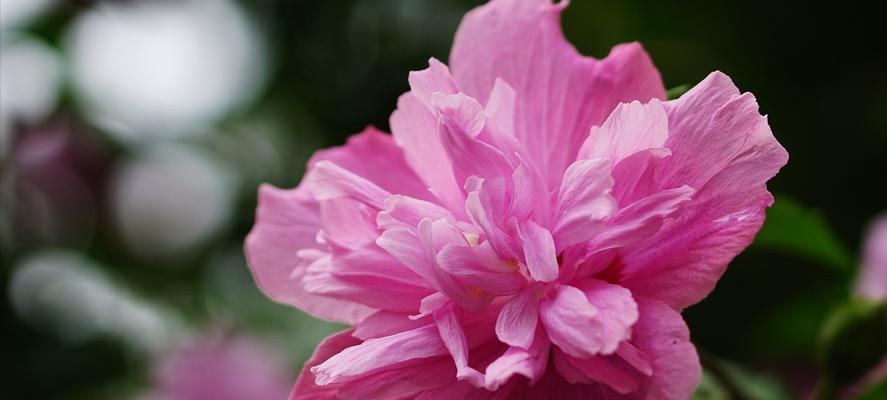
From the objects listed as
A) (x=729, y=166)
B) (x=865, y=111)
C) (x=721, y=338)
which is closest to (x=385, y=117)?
(x=721, y=338)

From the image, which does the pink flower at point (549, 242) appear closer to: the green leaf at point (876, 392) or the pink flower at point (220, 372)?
the green leaf at point (876, 392)

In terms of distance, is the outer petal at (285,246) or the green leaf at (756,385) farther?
the green leaf at (756,385)

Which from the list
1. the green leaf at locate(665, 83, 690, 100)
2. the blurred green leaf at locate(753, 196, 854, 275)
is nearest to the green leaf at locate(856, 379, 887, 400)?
the blurred green leaf at locate(753, 196, 854, 275)

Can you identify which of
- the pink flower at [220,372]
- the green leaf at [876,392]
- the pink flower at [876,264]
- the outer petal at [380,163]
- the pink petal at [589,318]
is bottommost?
the pink flower at [220,372]

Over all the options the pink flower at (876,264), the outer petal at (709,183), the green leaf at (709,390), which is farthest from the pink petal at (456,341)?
the pink flower at (876,264)

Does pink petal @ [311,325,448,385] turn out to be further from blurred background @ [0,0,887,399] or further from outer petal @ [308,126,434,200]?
blurred background @ [0,0,887,399]

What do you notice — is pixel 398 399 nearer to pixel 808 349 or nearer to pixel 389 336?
pixel 389 336
